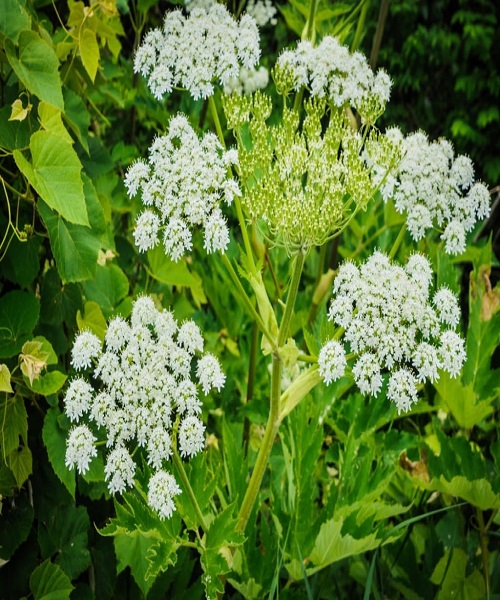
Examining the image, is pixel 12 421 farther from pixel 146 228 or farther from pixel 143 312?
pixel 146 228

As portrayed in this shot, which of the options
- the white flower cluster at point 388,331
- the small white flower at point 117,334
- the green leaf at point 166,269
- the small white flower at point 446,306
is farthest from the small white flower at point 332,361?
the green leaf at point 166,269

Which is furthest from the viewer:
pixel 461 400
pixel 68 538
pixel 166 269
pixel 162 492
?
pixel 461 400

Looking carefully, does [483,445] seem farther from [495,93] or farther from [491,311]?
[495,93]

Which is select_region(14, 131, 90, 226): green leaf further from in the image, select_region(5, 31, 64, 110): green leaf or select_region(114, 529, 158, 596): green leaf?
select_region(114, 529, 158, 596): green leaf

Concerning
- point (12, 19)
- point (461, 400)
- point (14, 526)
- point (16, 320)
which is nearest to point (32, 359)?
point (16, 320)

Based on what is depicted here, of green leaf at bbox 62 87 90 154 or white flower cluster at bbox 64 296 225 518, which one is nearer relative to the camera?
white flower cluster at bbox 64 296 225 518

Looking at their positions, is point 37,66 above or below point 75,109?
above

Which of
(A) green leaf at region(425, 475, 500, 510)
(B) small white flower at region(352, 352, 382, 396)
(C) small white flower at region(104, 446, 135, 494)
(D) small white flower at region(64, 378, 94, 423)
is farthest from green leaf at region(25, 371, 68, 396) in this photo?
(A) green leaf at region(425, 475, 500, 510)

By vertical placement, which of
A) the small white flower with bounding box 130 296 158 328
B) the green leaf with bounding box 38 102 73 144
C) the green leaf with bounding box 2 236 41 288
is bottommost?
the green leaf with bounding box 2 236 41 288
